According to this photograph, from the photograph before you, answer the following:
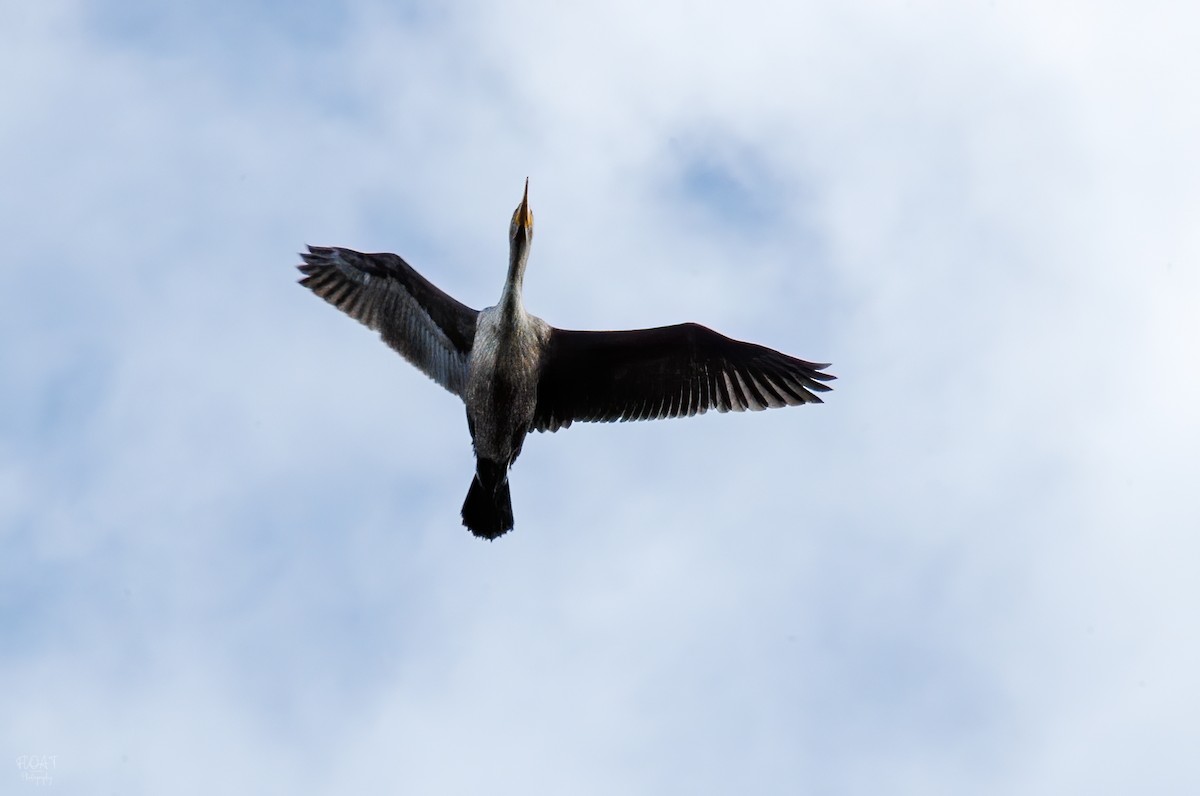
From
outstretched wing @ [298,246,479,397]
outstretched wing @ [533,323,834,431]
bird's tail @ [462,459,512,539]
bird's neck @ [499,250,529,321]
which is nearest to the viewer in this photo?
bird's neck @ [499,250,529,321]

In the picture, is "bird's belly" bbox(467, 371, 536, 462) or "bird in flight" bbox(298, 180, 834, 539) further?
"bird in flight" bbox(298, 180, 834, 539)

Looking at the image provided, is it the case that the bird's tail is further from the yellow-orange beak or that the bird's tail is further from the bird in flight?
the yellow-orange beak

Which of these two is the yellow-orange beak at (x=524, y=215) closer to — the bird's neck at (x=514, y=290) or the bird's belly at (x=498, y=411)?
the bird's neck at (x=514, y=290)

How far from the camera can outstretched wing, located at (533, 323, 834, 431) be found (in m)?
11.6

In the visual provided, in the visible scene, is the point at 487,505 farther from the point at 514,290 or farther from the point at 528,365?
the point at 514,290

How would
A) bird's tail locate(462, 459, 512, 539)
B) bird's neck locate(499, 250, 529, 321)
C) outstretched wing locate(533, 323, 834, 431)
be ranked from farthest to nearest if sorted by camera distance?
outstretched wing locate(533, 323, 834, 431) → bird's tail locate(462, 459, 512, 539) → bird's neck locate(499, 250, 529, 321)

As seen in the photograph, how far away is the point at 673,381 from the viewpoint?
11.8 metres

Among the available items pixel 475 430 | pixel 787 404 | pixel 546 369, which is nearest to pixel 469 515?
pixel 475 430

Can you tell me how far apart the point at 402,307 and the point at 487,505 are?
2095 mm

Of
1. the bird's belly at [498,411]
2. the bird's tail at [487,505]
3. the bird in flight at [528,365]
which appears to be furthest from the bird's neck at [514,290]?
the bird's tail at [487,505]

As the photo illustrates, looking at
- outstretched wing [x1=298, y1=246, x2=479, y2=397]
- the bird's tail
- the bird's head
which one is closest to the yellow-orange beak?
the bird's head

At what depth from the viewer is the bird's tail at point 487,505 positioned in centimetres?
1121

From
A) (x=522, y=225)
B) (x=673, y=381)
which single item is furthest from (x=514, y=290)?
(x=673, y=381)

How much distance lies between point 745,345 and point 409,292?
326 cm
